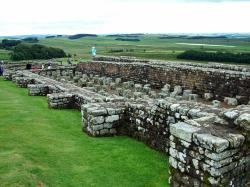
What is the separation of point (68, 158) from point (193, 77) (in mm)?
11530

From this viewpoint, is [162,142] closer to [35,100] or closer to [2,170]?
[2,170]

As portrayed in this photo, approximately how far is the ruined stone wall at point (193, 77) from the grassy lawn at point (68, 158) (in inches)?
309

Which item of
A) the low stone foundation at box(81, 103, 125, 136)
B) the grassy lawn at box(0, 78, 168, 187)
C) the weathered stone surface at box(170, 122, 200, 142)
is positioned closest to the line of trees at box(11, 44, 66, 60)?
the grassy lawn at box(0, 78, 168, 187)

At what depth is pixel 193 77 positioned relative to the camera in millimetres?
18422

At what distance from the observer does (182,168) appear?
6.73 m

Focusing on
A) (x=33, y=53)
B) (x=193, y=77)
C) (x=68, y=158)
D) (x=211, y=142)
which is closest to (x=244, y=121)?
(x=211, y=142)

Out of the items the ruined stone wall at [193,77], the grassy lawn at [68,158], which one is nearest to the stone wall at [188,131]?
the grassy lawn at [68,158]

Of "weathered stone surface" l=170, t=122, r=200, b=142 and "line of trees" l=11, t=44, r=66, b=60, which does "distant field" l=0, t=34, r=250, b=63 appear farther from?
"weathered stone surface" l=170, t=122, r=200, b=142

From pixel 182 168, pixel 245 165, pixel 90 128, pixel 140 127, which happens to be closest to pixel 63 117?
pixel 90 128

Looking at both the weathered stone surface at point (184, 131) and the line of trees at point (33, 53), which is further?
the line of trees at point (33, 53)

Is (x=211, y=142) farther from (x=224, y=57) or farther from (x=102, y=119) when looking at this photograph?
(x=224, y=57)

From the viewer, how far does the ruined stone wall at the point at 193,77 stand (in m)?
15.9

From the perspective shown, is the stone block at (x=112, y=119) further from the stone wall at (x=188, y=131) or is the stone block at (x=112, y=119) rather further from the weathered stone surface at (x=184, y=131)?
the weathered stone surface at (x=184, y=131)

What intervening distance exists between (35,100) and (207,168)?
1256cm
